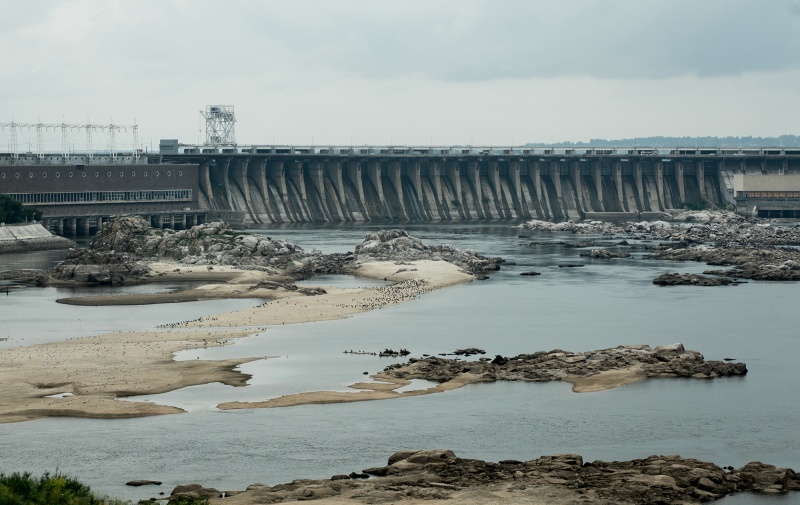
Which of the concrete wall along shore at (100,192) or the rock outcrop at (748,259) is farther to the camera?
the concrete wall along shore at (100,192)

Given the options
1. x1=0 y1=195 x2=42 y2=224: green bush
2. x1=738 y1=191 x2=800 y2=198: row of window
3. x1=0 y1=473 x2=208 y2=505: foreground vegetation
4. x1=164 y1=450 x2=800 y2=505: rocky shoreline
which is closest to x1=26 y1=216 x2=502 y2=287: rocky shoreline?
x1=0 y1=195 x2=42 y2=224: green bush

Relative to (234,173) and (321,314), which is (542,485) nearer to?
(321,314)

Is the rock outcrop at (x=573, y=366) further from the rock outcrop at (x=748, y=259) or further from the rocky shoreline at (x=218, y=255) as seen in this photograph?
the rock outcrop at (x=748, y=259)

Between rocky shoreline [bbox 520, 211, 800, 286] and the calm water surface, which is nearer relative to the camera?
the calm water surface

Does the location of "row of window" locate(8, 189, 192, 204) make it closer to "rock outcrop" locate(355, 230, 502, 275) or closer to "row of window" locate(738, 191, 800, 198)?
"rock outcrop" locate(355, 230, 502, 275)

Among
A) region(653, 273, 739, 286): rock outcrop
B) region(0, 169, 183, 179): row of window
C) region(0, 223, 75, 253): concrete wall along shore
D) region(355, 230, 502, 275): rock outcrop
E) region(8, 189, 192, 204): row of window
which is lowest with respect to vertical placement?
region(653, 273, 739, 286): rock outcrop

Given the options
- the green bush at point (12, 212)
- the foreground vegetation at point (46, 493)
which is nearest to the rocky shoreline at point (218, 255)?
the green bush at point (12, 212)
